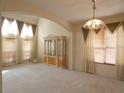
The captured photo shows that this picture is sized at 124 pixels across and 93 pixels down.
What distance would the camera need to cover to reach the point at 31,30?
7262 mm

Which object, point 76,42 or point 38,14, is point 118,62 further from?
point 38,14

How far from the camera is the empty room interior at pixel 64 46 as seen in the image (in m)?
3.29

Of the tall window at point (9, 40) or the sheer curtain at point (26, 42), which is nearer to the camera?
the tall window at point (9, 40)

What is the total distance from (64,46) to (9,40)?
9.92 feet

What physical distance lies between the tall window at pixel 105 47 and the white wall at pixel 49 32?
54.4 inches

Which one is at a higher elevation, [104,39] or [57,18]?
[57,18]

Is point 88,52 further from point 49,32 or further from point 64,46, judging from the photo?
point 49,32

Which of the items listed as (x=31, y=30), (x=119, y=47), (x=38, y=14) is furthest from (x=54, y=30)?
(x=119, y=47)

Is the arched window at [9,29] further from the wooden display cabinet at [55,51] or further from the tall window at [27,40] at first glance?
the wooden display cabinet at [55,51]

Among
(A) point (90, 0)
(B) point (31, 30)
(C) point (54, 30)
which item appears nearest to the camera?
(A) point (90, 0)

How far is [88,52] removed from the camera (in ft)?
16.6

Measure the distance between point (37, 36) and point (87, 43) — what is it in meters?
3.83

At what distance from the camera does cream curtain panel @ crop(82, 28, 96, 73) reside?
4.95 m

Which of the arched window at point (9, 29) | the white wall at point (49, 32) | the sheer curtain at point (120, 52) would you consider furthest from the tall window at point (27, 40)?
the sheer curtain at point (120, 52)
